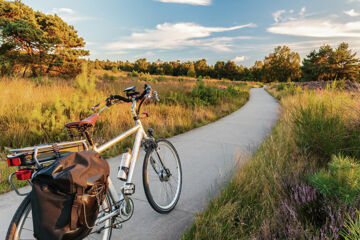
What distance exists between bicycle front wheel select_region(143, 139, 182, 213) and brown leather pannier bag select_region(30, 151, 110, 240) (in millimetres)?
1141

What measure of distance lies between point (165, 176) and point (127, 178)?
0.79 metres

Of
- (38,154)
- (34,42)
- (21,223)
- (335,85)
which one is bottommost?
(21,223)

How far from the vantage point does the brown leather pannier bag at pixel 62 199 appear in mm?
1229

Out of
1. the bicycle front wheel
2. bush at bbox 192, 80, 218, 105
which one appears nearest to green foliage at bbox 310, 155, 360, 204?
the bicycle front wheel

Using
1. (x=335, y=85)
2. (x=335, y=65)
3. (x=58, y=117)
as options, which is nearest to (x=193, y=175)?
(x=58, y=117)

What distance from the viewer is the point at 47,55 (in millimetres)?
17703

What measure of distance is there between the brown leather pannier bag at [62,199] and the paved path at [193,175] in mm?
1121

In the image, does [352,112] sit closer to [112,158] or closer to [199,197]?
[199,197]

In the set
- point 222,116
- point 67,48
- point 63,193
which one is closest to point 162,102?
point 222,116

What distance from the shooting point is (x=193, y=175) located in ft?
12.1

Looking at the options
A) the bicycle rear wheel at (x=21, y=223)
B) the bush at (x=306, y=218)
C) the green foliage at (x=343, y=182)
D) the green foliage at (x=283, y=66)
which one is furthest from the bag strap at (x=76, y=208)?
the green foliage at (x=283, y=66)

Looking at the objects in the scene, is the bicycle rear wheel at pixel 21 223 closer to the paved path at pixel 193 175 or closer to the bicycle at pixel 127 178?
the bicycle at pixel 127 178

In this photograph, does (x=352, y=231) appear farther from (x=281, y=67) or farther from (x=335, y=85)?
(x=281, y=67)

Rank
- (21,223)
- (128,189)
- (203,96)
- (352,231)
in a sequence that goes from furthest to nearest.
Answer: (203,96)
(128,189)
(352,231)
(21,223)
